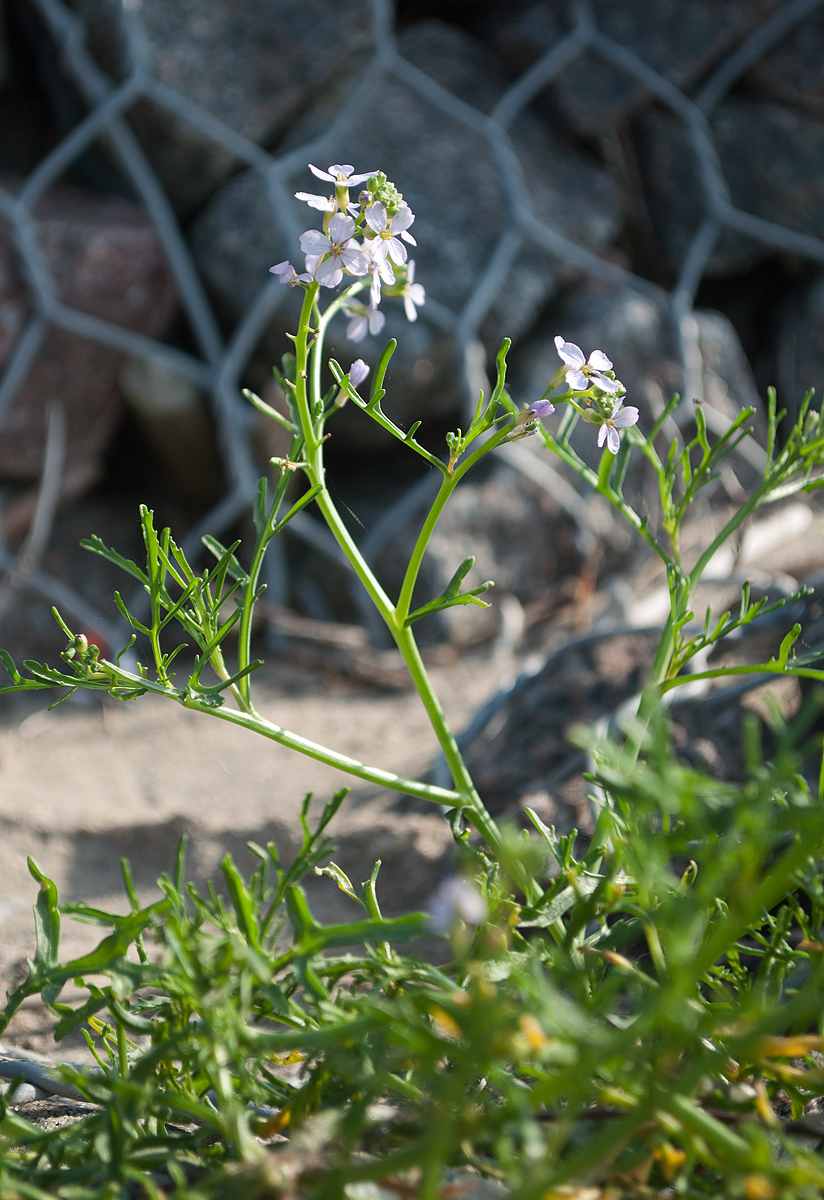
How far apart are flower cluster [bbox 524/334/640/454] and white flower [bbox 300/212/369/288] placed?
Result: 7cm

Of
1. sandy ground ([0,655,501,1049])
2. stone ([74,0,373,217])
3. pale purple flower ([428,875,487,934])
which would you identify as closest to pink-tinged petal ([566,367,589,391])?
pale purple flower ([428,875,487,934])

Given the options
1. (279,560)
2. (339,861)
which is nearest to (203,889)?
(339,861)

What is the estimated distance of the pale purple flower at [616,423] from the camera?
0.99ft

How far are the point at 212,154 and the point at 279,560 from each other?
0.53 metres

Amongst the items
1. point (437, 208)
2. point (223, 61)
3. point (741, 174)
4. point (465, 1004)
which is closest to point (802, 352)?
point (741, 174)

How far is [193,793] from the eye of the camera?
2.57 ft

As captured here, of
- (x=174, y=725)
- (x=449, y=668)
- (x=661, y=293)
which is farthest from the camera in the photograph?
(x=661, y=293)

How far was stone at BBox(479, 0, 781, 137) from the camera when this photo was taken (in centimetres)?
133

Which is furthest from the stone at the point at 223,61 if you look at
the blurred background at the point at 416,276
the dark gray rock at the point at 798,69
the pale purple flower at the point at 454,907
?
the pale purple flower at the point at 454,907

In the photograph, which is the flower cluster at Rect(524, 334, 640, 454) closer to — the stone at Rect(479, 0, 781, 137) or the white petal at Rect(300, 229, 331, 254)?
the white petal at Rect(300, 229, 331, 254)

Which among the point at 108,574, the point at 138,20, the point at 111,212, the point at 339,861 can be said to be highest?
the point at 138,20

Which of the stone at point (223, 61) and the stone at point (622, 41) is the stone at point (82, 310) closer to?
the stone at point (223, 61)

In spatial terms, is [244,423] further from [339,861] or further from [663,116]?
[663,116]

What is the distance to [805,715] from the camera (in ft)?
0.55
